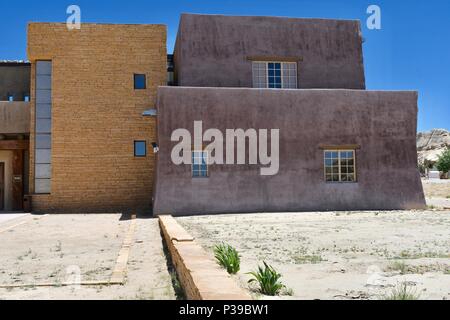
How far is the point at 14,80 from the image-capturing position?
2172 centimetres

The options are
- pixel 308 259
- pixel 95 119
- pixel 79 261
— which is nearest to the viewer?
pixel 308 259

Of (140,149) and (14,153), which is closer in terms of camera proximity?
(140,149)

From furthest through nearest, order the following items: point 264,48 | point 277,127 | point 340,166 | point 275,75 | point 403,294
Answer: point 275,75 → point 264,48 → point 340,166 → point 277,127 → point 403,294

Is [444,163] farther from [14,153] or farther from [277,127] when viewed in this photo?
[14,153]

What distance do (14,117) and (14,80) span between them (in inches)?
129

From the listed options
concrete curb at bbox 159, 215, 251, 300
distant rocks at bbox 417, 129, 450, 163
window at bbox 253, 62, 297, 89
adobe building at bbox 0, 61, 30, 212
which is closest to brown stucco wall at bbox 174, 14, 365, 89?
window at bbox 253, 62, 297, 89

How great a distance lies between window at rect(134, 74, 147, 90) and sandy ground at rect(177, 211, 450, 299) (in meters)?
7.66

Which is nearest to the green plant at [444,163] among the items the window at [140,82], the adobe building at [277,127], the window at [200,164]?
the adobe building at [277,127]

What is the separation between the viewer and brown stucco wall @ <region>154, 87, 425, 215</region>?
15.3 meters

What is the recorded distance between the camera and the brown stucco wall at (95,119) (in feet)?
60.5

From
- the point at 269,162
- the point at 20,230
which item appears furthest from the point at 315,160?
the point at 20,230

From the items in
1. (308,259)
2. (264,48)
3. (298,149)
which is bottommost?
(308,259)

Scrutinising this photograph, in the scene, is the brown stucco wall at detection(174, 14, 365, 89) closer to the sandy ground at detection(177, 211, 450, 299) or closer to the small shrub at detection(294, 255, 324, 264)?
Answer: the sandy ground at detection(177, 211, 450, 299)

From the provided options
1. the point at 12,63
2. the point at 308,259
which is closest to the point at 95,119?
the point at 12,63
